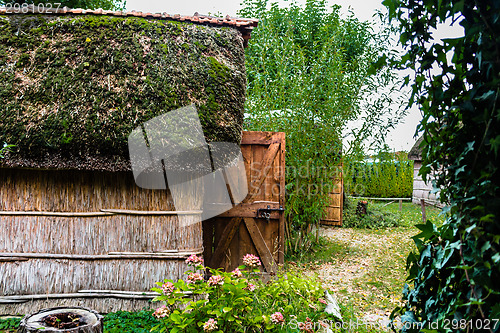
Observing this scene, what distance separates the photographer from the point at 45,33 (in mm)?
4320

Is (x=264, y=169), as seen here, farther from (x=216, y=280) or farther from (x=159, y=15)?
(x=216, y=280)

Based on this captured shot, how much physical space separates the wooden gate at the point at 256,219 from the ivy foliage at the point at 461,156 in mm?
3878

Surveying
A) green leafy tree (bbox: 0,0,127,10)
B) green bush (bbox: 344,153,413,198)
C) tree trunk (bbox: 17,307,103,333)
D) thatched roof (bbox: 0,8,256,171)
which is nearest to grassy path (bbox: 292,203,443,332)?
tree trunk (bbox: 17,307,103,333)

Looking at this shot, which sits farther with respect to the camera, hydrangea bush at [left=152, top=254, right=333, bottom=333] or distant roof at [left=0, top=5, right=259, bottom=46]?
distant roof at [left=0, top=5, right=259, bottom=46]

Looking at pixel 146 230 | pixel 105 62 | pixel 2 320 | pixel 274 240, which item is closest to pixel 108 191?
pixel 146 230

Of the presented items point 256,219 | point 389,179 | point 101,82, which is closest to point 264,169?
point 256,219

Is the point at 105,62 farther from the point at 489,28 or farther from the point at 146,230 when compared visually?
the point at 489,28

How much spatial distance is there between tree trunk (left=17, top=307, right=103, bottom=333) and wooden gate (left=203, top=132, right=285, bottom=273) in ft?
8.29

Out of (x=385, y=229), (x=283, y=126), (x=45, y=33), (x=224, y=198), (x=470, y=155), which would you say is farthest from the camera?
(x=385, y=229)

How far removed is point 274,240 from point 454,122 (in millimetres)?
4274

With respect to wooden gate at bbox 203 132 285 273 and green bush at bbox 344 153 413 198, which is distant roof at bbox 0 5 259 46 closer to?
wooden gate at bbox 203 132 285 273

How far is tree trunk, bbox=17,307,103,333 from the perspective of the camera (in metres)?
2.49

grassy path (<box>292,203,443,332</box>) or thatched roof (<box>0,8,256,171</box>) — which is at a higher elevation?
thatched roof (<box>0,8,256,171</box>)

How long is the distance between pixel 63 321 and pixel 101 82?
2607 mm
